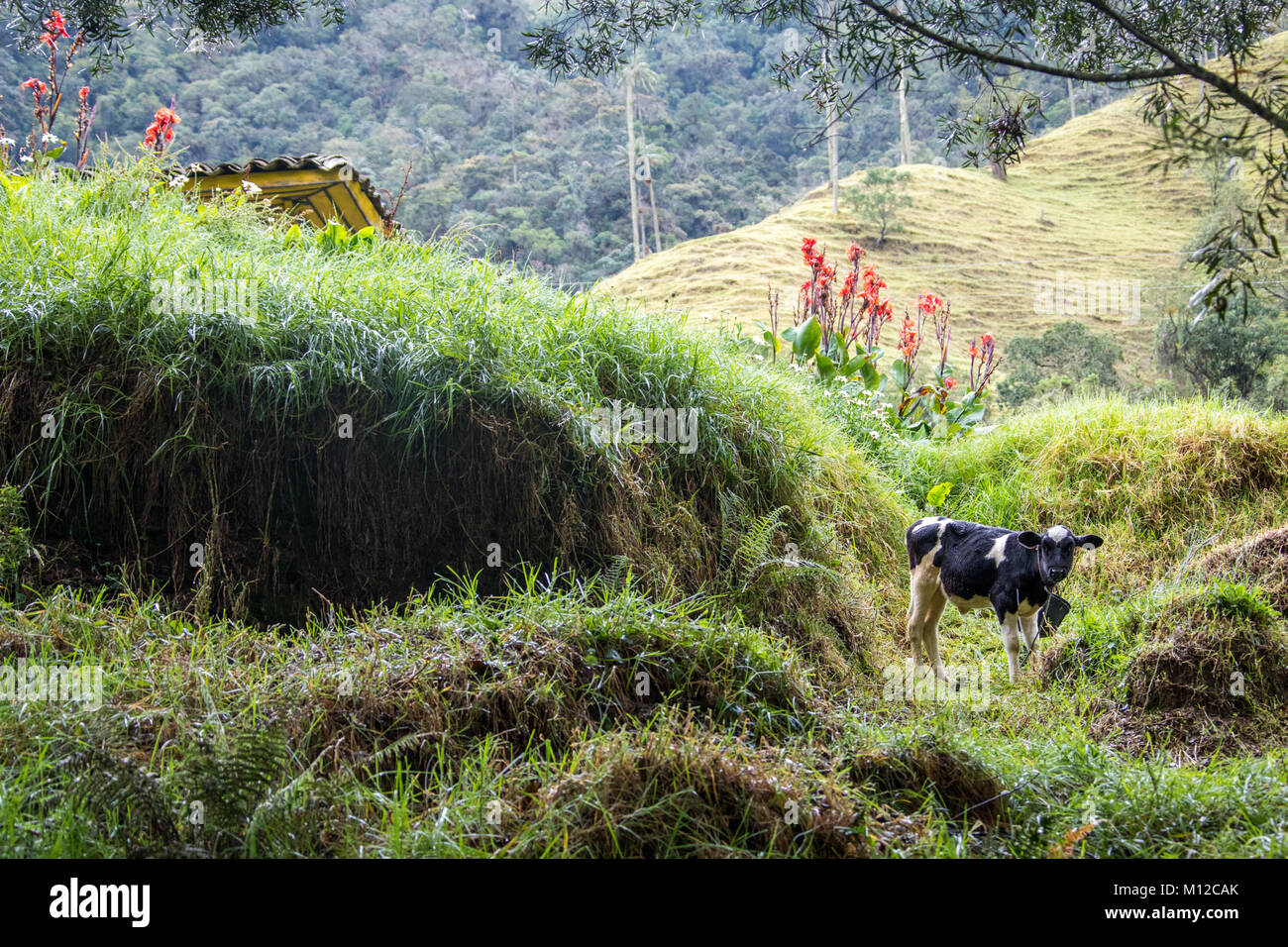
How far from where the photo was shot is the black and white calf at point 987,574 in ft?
13.2

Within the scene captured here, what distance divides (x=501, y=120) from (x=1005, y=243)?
18.6m

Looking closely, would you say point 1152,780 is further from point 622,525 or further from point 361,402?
point 361,402

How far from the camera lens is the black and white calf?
158 inches

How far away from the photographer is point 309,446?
4191 millimetres

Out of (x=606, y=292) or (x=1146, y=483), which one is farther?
(x=1146, y=483)

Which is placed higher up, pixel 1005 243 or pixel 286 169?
pixel 1005 243

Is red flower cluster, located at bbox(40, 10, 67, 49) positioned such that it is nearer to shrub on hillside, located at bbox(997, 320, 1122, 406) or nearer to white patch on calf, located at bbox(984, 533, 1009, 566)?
white patch on calf, located at bbox(984, 533, 1009, 566)

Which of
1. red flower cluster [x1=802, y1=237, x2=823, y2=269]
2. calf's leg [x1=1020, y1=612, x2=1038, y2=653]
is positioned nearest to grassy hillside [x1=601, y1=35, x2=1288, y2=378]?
red flower cluster [x1=802, y1=237, x2=823, y2=269]

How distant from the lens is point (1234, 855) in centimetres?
235

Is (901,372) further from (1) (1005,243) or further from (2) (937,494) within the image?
(1) (1005,243)

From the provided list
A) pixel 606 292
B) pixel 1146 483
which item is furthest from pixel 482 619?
pixel 1146 483

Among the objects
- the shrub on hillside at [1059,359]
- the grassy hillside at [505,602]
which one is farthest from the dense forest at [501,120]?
the grassy hillside at [505,602]

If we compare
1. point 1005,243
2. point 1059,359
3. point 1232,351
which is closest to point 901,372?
point 1232,351
